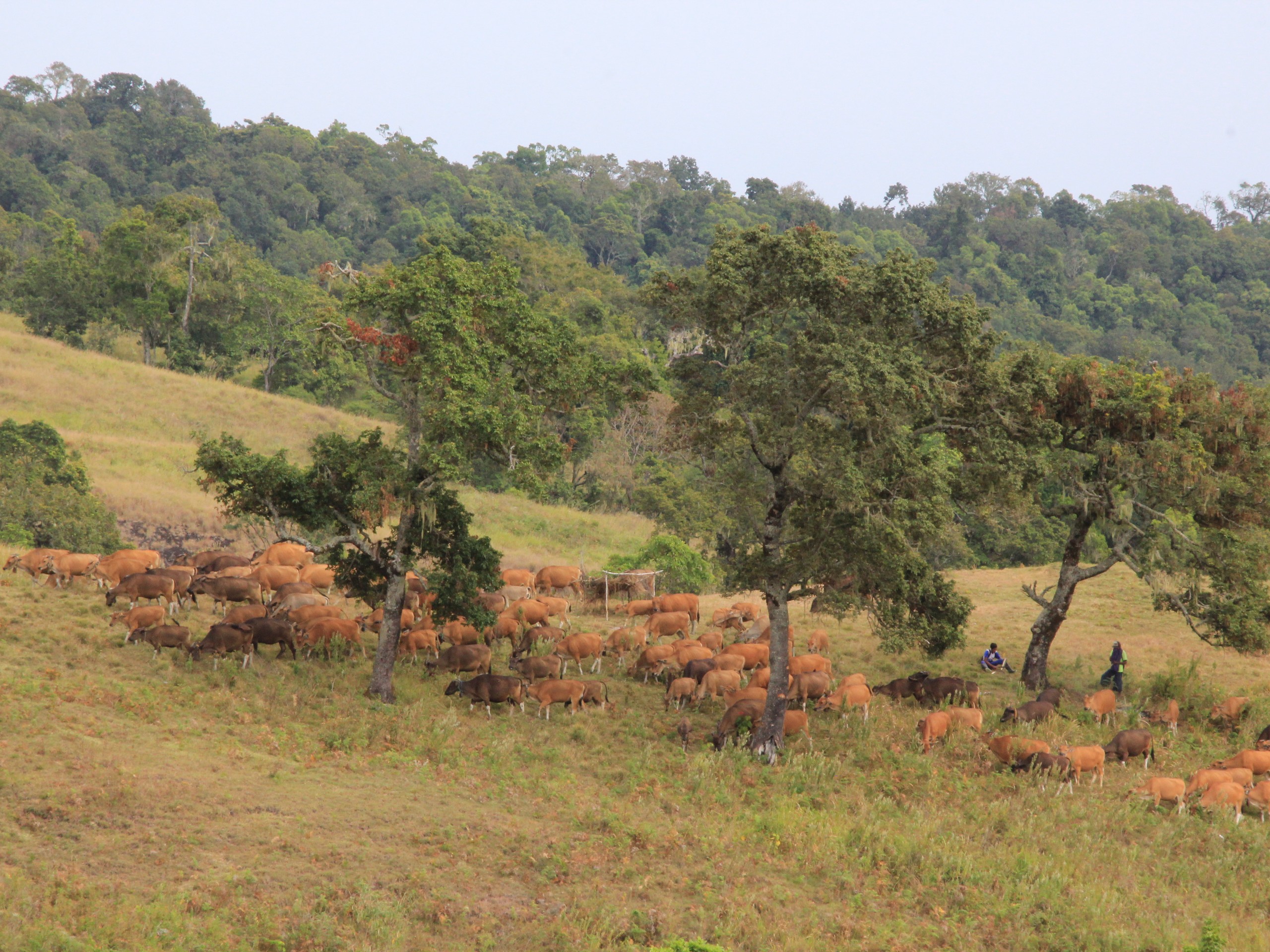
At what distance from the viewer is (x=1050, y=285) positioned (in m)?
119

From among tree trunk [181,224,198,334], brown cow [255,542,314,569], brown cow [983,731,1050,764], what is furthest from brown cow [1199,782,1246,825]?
tree trunk [181,224,198,334]

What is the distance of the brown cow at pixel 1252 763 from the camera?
738 inches

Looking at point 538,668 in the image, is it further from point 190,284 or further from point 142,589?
point 190,284

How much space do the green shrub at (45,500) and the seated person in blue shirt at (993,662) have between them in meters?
24.7

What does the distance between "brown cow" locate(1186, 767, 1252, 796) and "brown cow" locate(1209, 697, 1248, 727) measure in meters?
3.80

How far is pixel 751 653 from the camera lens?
77.6 feet

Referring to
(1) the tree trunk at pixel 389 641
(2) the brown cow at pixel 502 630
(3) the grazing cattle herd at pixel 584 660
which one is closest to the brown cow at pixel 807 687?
(3) the grazing cattle herd at pixel 584 660

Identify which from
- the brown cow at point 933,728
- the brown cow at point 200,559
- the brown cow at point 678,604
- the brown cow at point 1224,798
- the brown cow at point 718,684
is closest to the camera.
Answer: the brown cow at point 1224,798

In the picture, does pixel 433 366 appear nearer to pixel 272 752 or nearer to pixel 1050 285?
pixel 272 752

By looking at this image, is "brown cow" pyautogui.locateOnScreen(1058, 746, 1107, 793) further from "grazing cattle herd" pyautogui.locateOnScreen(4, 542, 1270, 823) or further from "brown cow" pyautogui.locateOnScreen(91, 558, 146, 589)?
"brown cow" pyautogui.locateOnScreen(91, 558, 146, 589)

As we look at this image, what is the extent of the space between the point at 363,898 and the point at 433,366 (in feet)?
27.5

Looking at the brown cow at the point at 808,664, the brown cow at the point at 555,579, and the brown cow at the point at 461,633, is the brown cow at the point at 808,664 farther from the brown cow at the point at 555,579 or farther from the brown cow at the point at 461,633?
the brown cow at the point at 555,579

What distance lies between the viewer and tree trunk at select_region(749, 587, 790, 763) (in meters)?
18.8

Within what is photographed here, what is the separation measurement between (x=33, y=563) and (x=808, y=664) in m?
16.7
